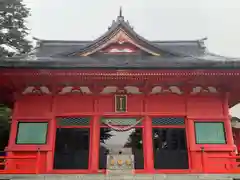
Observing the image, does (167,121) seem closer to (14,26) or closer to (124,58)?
(124,58)

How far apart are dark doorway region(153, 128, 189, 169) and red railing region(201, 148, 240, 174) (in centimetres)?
68

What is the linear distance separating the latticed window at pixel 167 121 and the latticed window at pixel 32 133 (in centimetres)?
403

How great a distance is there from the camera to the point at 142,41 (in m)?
10.7

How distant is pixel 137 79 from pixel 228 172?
442 centimetres

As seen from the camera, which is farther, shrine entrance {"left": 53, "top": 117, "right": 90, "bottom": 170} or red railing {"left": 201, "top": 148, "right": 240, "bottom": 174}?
shrine entrance {"left": 53, "top": 117, "right": 90, "bottom": 170}

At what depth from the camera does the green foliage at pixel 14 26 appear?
70.1 ft

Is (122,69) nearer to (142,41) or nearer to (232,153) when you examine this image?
(142,41)

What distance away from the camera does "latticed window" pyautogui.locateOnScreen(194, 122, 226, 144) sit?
9.23m

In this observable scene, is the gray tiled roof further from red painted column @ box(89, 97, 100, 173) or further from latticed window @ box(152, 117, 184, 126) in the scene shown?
latticed window @ box(152, 117, 184, 126)

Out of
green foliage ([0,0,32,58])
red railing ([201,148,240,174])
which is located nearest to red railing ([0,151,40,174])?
red railing ([201,148,240,174])

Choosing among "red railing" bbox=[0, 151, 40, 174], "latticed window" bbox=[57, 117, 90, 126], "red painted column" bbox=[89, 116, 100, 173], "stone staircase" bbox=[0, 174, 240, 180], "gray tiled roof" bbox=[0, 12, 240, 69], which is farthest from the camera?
"latticed window" bbox=[57, 117, 90, 126]

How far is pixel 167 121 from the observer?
31.5ft

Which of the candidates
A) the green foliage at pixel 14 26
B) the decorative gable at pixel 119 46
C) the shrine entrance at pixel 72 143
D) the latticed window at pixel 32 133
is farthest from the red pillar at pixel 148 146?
the green foliage at pixel 14 26

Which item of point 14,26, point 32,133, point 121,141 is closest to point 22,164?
Answer: point 32,133
